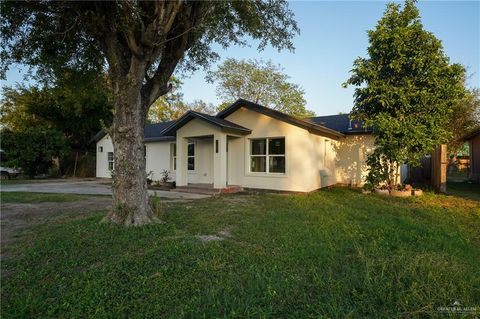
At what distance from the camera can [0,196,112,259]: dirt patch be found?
5609 millimetres

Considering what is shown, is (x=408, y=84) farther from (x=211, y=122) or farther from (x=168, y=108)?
(x=168, y=108)

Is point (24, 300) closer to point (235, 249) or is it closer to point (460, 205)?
point (235, 249)

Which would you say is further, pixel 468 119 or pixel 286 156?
pixel 468 119

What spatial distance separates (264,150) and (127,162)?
7875 millimetres

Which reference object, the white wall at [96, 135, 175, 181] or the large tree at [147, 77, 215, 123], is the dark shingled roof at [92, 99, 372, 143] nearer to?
the white wall at [96, 135, 175, 181]

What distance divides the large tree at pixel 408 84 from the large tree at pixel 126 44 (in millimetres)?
4696

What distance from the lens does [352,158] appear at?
A: 1447 centimetres

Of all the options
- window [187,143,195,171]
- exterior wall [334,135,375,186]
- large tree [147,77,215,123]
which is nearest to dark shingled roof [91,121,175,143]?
window [187,143,195,171]

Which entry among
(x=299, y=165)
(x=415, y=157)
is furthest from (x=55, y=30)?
(x=415, y=157)

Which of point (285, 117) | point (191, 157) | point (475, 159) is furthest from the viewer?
point (475, 159)

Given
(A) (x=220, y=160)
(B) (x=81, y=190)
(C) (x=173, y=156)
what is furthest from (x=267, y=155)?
(B) (x=81, y=190)

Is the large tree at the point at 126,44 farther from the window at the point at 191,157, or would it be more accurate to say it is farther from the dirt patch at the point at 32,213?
the window at the point at 191,157

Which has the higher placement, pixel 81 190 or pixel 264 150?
pixel 264 150

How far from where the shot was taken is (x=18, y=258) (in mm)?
4195
